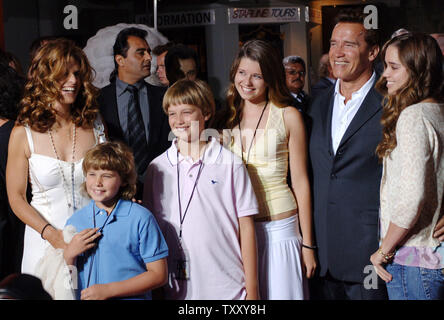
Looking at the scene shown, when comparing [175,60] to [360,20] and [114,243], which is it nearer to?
[360,20]

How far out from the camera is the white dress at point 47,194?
220cm

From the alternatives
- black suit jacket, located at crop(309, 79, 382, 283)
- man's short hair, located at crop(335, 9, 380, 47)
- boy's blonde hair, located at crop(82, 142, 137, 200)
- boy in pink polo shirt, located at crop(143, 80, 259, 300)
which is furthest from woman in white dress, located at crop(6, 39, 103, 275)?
man's short hair, located at crop(335, 9, 380, 47)

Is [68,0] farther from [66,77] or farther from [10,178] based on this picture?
[10,178]

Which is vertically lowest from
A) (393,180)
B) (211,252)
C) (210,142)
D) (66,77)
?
(211,252)

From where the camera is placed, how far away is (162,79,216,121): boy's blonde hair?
2262 mm

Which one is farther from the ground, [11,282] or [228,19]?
[228,19]

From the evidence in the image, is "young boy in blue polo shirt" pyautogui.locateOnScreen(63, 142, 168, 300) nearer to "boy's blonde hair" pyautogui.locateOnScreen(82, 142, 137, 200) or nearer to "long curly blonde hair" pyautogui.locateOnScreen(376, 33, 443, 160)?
"boy's blonde hair" pyautogui.locateOnScreen(82, 142, 137, 200)

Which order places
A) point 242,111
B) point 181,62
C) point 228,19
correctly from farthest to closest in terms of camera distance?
point 228,19
point 181,62
point 242,111

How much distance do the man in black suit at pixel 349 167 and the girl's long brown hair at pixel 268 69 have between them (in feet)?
0.68

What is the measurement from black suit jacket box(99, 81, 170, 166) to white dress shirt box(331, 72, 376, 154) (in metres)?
0.90

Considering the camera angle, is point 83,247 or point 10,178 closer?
point 83,247

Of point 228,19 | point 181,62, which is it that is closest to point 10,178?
point 181,62
